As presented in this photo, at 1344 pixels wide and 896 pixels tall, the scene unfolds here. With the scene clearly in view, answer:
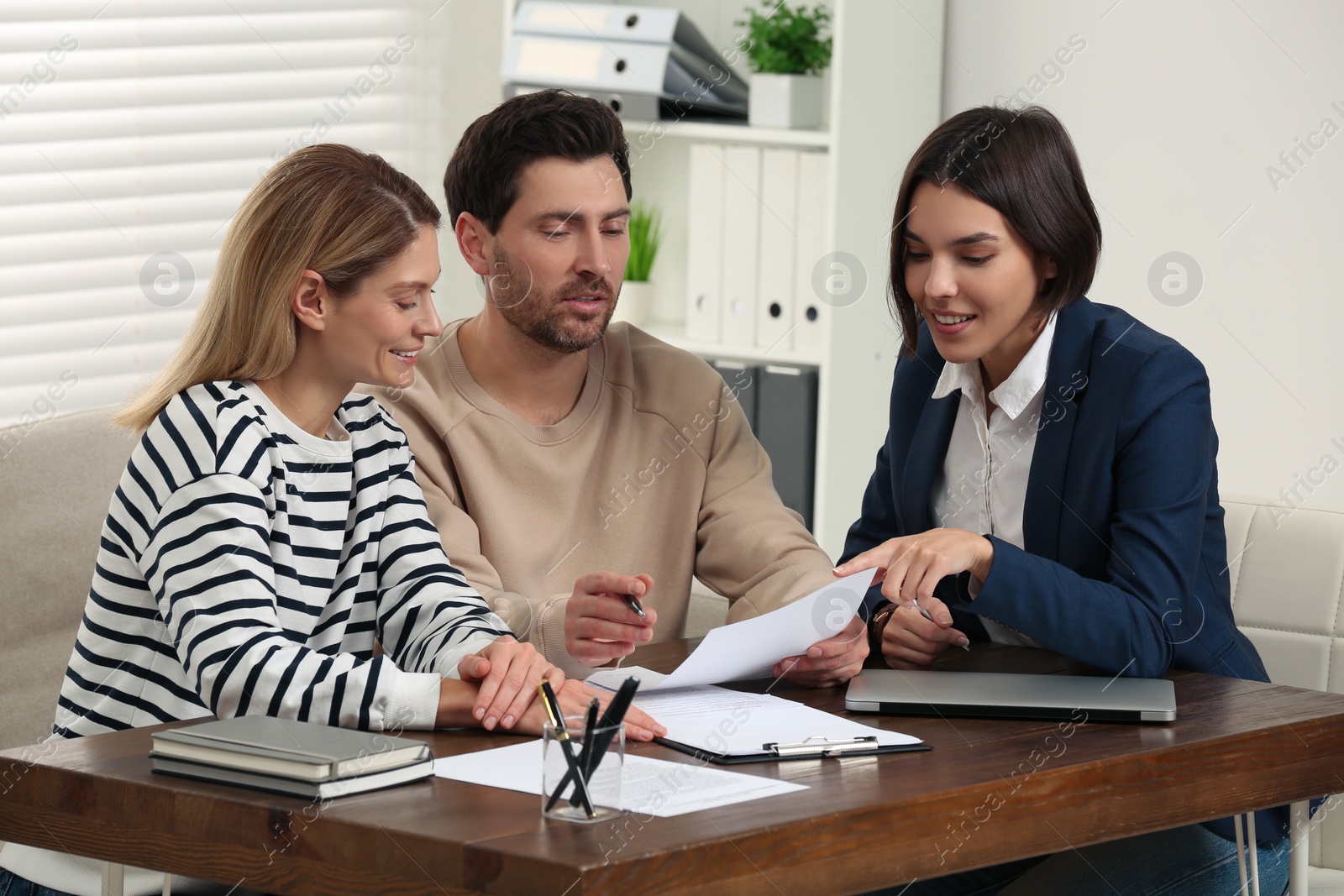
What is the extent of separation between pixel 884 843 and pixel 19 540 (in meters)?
1.26

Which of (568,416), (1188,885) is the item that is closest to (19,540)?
(568,416)

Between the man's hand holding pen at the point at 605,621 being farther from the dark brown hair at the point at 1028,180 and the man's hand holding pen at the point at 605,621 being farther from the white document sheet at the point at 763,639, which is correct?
the dark brown hair at the point at 1028,180

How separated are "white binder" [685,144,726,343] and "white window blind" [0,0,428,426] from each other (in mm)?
885

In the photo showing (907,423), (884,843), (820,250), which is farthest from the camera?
(820,250)

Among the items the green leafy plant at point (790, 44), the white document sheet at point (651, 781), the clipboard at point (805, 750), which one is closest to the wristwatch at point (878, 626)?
the clipboard at point (805, 750)

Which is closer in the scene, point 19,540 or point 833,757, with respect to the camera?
point 833,757

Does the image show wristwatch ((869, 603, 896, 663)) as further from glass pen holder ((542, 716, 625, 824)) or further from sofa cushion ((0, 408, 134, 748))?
sofa cushion ((0, 408, 134, 748))

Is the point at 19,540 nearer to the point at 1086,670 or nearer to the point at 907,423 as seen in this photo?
the point at 907,423

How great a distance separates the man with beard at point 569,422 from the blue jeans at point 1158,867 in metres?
0.45

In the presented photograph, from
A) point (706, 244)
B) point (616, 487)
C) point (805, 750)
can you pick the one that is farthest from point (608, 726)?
point (706, 244)

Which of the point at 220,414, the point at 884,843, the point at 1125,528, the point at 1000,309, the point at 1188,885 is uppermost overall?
the point at 1000,309

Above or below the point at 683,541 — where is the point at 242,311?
above

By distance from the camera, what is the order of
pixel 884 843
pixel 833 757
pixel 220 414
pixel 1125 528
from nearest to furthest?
pixel 884 843, pixel 833 757, pixel 220 414, pixel 1125 528

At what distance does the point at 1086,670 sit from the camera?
4.91ft
